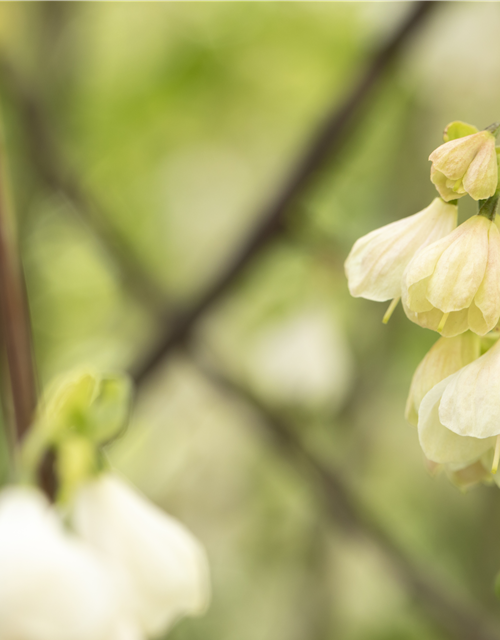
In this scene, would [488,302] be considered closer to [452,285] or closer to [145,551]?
[452,285]

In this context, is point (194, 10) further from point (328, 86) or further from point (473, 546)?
point (473, 546)

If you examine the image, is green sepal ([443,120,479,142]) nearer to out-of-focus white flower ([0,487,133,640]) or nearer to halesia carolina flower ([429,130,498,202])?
halesia carolina flower ([429,130,498,202])

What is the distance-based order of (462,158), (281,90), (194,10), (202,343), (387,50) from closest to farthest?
(462,158)
(387,50)
(202,343)
(194,10)
(281,90)

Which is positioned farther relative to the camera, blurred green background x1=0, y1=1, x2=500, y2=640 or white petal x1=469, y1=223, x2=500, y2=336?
blurred green background x1=0, y1=1, x2=500, y2=640

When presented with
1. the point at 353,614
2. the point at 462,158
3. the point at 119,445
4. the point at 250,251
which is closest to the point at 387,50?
the point at 250,251

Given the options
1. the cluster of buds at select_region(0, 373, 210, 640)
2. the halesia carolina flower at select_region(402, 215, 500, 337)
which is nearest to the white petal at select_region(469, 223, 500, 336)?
the halesia carolina flower at select_region(402, 215, 500, 337)

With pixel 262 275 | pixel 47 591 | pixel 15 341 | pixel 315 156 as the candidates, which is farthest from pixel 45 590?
pixel 262 275

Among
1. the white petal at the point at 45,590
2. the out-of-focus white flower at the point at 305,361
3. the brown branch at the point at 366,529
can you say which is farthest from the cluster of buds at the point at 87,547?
the out-of-focus white flower at the point at 305,361
